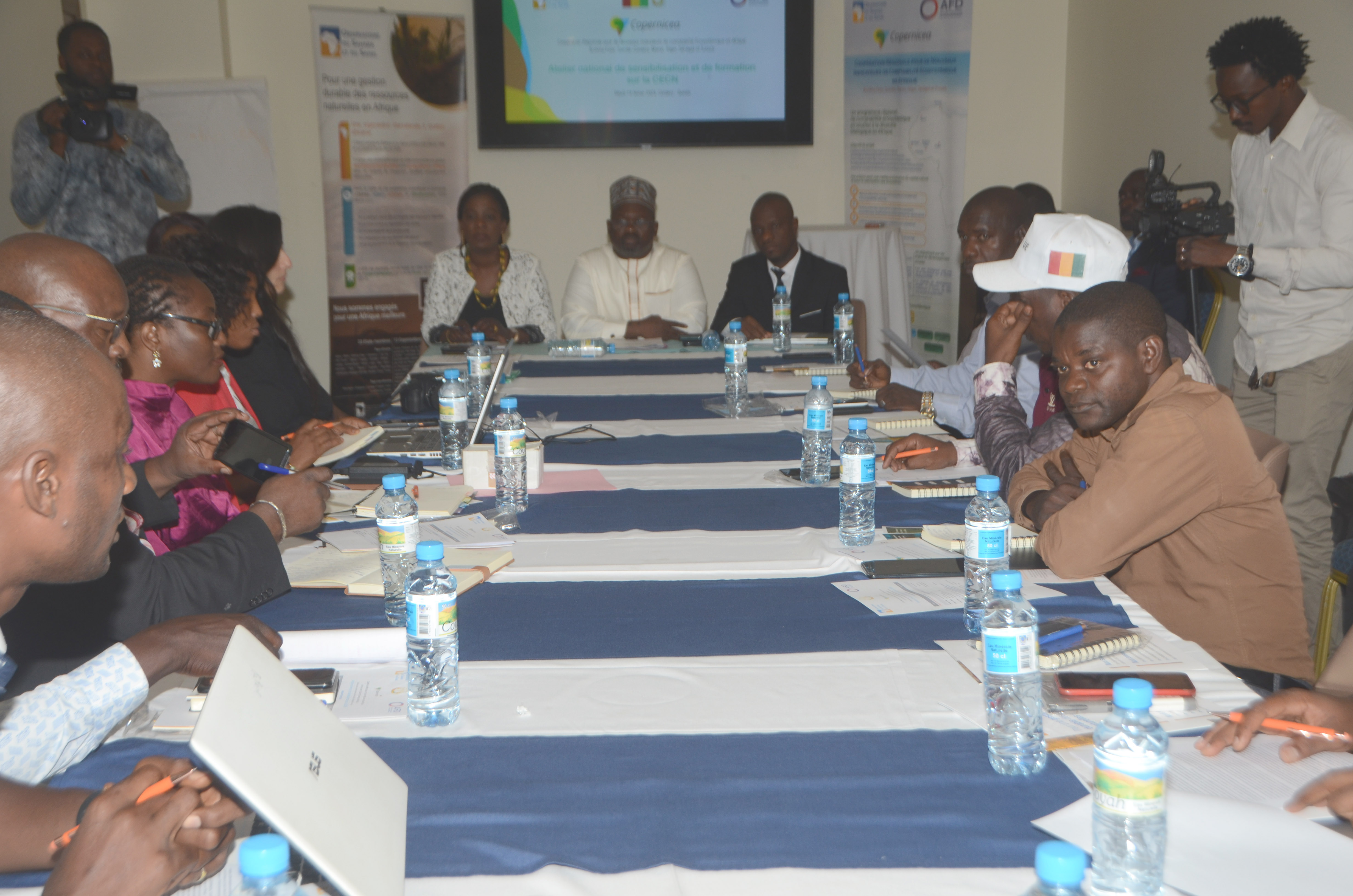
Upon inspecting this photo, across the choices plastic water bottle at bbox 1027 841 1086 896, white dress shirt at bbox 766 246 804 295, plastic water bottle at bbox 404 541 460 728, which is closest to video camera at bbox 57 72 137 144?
white dress shirt at bbox 766 246 804 295

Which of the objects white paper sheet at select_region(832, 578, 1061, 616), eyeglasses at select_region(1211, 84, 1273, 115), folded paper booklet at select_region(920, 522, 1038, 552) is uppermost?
eyeglasses at select_region(1211, 84, 1273, 115)

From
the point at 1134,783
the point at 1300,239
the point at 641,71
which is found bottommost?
the point at 1134,783

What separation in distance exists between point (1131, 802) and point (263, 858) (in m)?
0.71

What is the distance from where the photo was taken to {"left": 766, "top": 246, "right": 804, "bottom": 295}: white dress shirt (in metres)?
5.00

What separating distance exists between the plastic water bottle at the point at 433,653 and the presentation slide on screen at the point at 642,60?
514 cm

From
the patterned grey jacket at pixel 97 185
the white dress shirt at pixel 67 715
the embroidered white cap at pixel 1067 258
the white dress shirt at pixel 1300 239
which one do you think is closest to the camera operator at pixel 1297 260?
the white dress shirt at pixel 1300 239

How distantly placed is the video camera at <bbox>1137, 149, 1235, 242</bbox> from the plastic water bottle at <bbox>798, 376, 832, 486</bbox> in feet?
6.81

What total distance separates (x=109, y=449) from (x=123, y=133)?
15.0ft

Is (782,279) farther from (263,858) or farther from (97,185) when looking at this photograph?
(263,858)

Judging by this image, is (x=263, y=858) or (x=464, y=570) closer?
(x=263, y=858)

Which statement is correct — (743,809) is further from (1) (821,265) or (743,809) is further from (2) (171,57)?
(2) (171,57)

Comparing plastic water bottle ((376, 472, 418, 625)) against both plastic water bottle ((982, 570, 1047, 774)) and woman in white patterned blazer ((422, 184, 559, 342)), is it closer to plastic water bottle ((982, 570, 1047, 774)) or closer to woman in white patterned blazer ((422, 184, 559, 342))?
plastic water bottle ((982, 570, 1047, 774))

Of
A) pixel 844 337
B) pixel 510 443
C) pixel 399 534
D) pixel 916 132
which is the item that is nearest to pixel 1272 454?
pixel 510 443

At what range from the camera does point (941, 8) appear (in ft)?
19.5
